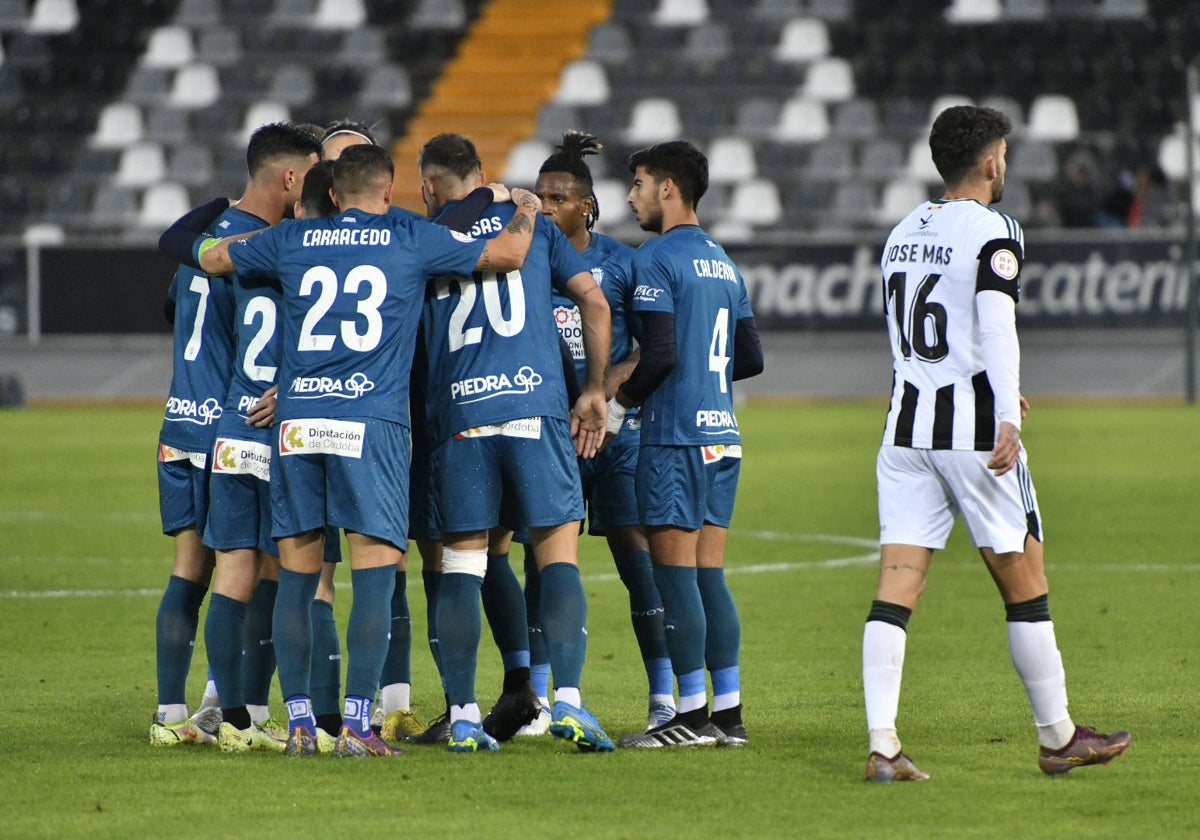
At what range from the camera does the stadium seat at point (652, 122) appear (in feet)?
91.4

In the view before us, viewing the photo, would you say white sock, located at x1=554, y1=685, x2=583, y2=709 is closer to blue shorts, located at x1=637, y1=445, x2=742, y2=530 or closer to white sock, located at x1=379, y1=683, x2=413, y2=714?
blue shorts, located at x1=637, y1=445, x2=742, y2=530

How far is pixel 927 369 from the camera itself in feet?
18.2

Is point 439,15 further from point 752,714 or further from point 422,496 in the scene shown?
point 422,496

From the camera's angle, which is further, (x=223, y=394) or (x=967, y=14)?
(x=967, y=14)

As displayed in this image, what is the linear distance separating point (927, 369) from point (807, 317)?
18.8 meters

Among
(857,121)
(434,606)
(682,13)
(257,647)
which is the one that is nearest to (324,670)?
(257,647)

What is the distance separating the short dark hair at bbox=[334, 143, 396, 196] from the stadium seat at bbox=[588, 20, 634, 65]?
2389 cm

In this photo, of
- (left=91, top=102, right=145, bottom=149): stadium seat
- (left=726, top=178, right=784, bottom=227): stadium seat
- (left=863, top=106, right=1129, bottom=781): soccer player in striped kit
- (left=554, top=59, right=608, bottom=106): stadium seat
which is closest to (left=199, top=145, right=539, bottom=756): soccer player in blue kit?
(left=863, top=106, right=1129, bottom=781): soccer player in striped kit

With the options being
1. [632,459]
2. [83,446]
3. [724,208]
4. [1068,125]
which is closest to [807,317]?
[724,208]

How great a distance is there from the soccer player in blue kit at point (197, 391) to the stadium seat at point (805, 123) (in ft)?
73.5

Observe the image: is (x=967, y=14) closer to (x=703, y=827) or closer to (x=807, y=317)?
(x=807, y=317)

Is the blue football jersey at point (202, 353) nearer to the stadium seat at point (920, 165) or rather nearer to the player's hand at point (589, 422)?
the player's hand at point (589, 422)

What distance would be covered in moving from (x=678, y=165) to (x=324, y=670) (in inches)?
80.9

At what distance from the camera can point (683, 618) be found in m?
6.19
